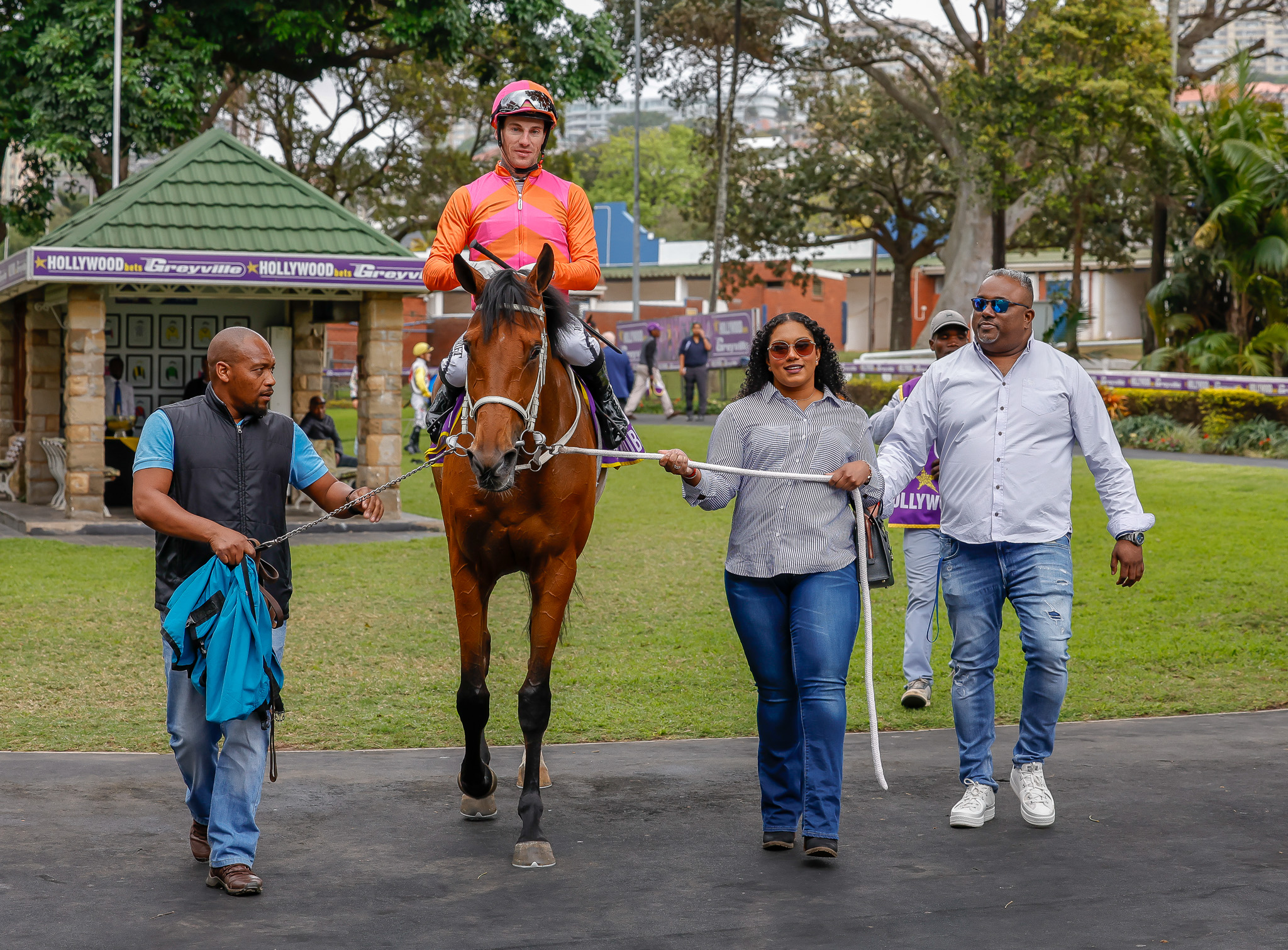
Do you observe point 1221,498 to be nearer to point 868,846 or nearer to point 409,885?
point 868,846

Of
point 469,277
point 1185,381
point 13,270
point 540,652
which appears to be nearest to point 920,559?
point 540,652

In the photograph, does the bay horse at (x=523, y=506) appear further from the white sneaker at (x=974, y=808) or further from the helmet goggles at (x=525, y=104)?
the white sneaker at (x=974, y=808)

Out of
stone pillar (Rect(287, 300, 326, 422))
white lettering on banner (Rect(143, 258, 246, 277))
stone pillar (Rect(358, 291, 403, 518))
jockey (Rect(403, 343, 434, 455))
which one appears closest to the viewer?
white lettering on banner (Rect(143, 258, 246, 277))

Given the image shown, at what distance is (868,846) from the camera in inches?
213

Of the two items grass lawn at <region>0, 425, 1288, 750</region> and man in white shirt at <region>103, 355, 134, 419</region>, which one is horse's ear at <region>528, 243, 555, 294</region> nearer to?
grass lawn at <region>0, 425, 1288, 750</region>

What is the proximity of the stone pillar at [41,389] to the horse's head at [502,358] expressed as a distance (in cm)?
1377

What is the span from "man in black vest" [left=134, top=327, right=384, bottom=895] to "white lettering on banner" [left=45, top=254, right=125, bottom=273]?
10478 mm

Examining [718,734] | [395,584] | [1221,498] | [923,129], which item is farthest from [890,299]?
[718,734]

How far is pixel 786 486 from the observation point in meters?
5.34

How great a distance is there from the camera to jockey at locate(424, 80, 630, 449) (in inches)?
244

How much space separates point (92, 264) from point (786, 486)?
11389mm

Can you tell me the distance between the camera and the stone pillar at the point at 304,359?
18.8m

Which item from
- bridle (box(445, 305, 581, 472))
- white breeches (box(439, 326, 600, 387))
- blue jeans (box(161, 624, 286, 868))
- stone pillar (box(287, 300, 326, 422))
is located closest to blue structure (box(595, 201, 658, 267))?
stone pillar (box(287, 300, 326, 422))

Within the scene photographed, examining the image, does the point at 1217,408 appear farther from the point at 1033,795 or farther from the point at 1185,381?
the point at 1033,795
